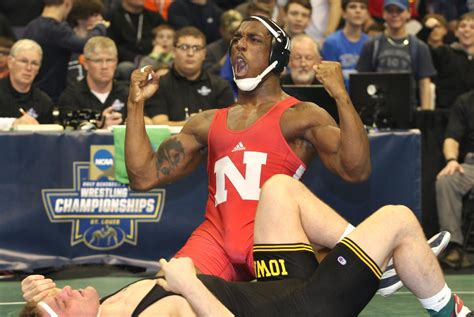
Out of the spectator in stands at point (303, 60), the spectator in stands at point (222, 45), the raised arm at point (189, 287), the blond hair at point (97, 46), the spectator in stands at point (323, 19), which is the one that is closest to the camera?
the raised arm at point (189, 287)

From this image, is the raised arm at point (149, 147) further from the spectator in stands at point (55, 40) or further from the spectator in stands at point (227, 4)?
the spectator in stands at point (227, 4)

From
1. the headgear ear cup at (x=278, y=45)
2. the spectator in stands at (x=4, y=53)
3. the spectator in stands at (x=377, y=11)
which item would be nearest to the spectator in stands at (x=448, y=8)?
the spectator in stands at (x=377, y=11)

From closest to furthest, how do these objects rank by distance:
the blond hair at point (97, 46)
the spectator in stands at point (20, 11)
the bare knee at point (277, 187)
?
the bare knee at point (277, 187) < the blond hair at point (97, 46) < the spectator in stands at point (20, 11)

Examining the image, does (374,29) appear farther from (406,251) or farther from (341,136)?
(406,251)

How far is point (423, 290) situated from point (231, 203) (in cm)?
125

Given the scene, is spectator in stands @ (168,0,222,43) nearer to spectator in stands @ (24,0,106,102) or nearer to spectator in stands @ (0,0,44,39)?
spectator in stands @ (24,0,106,102)

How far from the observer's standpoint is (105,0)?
44.5 feet

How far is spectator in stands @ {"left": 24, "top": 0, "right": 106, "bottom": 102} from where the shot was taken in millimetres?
11336

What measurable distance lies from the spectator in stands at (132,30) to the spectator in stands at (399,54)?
97.1 inches

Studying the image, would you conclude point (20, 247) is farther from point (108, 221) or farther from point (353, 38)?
point (353, 38)

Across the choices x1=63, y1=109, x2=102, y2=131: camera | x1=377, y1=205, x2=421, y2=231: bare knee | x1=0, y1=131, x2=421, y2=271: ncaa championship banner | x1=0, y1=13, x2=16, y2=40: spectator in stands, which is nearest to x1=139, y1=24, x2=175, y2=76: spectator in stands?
x1=0, y1=13, x2=16, y2=40: spectator in stands

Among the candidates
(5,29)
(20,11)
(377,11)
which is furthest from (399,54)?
(20,11)

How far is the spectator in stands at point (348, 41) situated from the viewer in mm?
11867

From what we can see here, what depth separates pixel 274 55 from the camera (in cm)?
698
